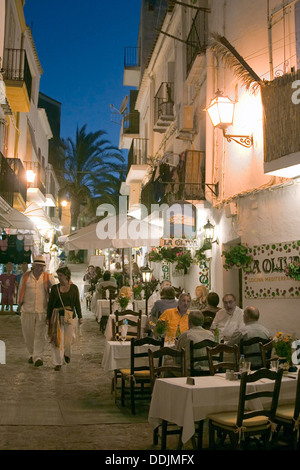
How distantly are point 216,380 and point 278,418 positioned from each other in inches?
30.1

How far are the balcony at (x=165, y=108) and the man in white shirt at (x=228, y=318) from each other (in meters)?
10.2

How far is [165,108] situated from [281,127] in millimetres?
10251

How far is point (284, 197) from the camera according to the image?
963cm

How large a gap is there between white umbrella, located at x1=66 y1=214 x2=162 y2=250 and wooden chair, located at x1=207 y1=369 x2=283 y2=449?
950 centimetres

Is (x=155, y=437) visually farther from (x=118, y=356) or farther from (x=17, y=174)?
(x=17, y=174)

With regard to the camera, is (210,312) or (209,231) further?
(209,231)

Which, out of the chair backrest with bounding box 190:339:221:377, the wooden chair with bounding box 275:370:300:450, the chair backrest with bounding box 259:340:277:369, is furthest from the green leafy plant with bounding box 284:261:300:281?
the wooden chair with bounding box 275:370:300:450

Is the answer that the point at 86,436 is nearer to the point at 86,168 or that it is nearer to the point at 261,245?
the point at 261,245

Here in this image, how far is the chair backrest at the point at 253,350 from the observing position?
282 inches

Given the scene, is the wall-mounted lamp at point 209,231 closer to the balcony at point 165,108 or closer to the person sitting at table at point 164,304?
the person sitting at table at point 164,304

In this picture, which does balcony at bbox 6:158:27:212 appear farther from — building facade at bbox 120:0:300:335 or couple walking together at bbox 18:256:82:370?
couple walking together at bbox 18:256:82:370

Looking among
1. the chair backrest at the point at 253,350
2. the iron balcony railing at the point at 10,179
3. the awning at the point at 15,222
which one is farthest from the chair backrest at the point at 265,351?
the iron balcony railing at the point at 10,179

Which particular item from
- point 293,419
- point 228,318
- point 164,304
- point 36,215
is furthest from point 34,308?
point 36,215

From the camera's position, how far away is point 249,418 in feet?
17.4
